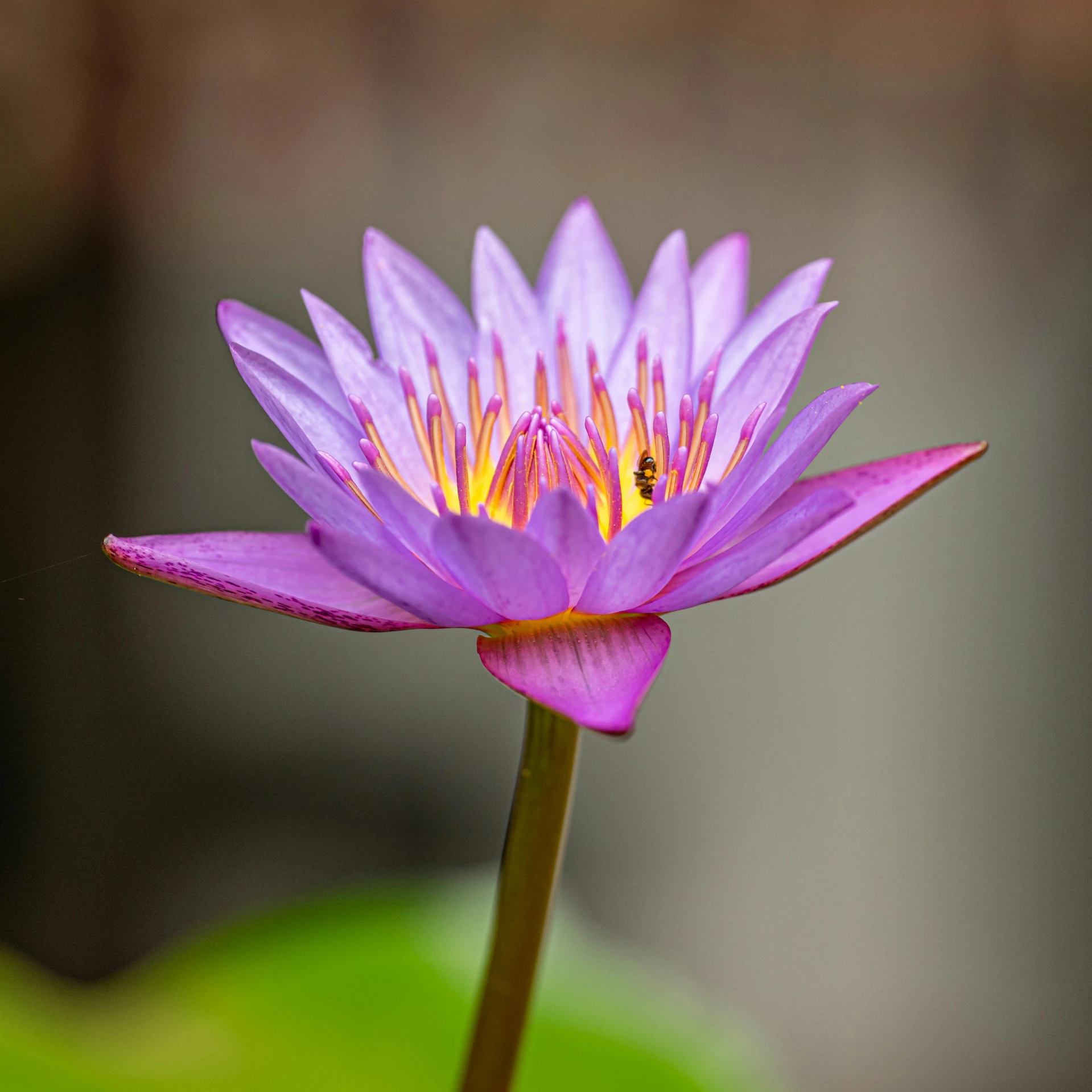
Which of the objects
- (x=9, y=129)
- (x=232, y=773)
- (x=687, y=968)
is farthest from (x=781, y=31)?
(x=687, y=968)

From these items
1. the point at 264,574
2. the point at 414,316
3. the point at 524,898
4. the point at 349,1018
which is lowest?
the point at 349,1018

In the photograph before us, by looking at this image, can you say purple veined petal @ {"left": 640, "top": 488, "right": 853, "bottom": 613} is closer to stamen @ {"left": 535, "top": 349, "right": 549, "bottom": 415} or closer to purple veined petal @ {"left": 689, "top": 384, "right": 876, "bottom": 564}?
purple veined petal @ {"left": 689, "top": 384, "right": 876, "bottom": 564}

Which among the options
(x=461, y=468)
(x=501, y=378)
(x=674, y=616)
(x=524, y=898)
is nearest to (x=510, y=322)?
(x=501, y=378)

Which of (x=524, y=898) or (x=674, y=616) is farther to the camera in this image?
(x=674, y=616)

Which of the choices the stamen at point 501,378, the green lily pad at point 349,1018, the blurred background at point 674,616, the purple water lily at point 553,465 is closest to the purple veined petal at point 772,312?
the purple water lily at point 553,465

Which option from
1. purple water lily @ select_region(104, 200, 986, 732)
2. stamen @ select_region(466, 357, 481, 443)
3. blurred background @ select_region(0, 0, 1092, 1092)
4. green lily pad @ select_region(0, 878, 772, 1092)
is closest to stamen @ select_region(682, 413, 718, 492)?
purple water lily @ select_region(104, 200, 986, 732)

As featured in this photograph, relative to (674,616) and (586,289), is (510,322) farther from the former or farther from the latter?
(674,616)

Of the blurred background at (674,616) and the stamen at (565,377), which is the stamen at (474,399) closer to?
the stamen at (565,377)
